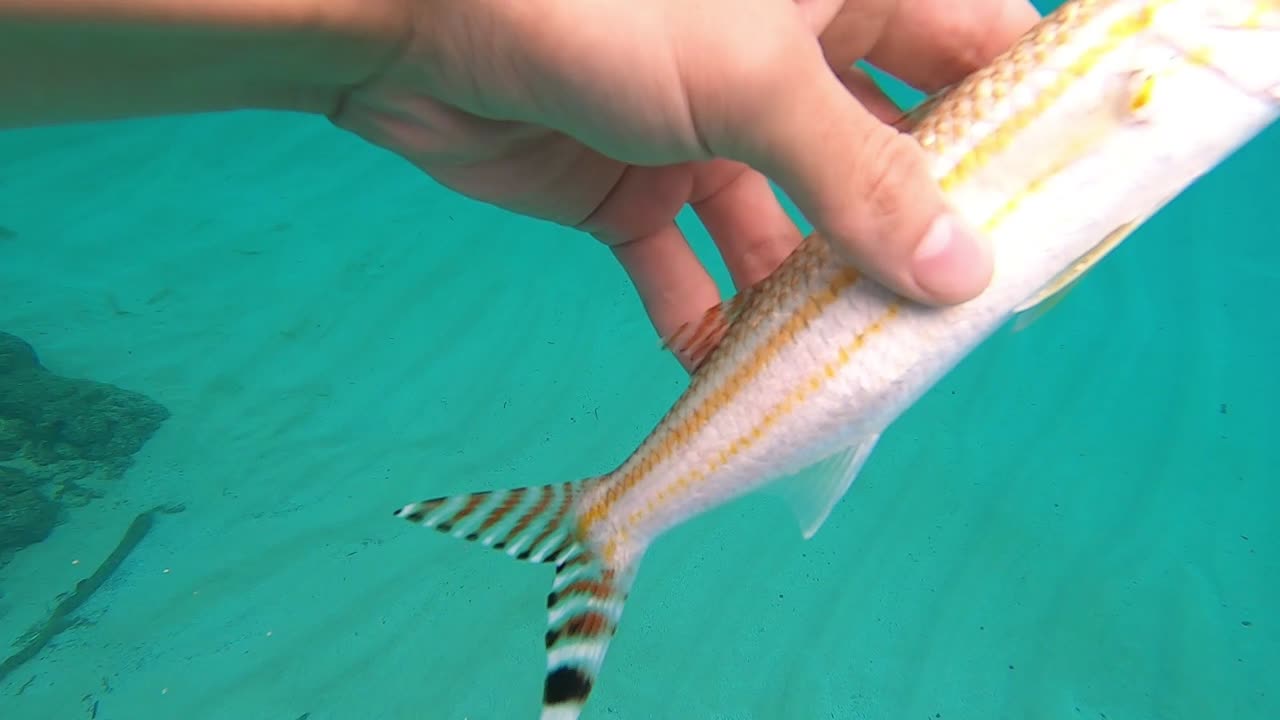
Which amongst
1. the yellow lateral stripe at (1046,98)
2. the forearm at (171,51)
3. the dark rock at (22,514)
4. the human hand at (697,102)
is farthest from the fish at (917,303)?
the dark rock at (22,514)

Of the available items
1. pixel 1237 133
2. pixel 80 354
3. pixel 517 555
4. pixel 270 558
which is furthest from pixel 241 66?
pixel 80 354

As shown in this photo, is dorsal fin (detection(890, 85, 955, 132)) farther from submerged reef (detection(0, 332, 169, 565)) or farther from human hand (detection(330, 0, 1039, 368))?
submerged reef (detection(0, 332, 169, 565))

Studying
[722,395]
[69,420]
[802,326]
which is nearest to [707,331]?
[722,395]

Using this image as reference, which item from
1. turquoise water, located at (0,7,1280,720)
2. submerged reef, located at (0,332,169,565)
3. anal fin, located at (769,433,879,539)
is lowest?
turquoise water, located at (0,7,1280,720)

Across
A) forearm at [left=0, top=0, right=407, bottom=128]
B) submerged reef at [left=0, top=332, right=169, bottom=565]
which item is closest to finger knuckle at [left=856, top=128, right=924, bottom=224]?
forearm at [left=0, top=0, right=407, bottom=128]

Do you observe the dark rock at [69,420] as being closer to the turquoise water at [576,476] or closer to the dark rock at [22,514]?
the turquoise water at [576,476]

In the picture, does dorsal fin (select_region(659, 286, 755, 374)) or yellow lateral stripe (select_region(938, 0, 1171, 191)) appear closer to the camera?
yellow lateral stripe (select_region(938, 0, 1171, 191))
